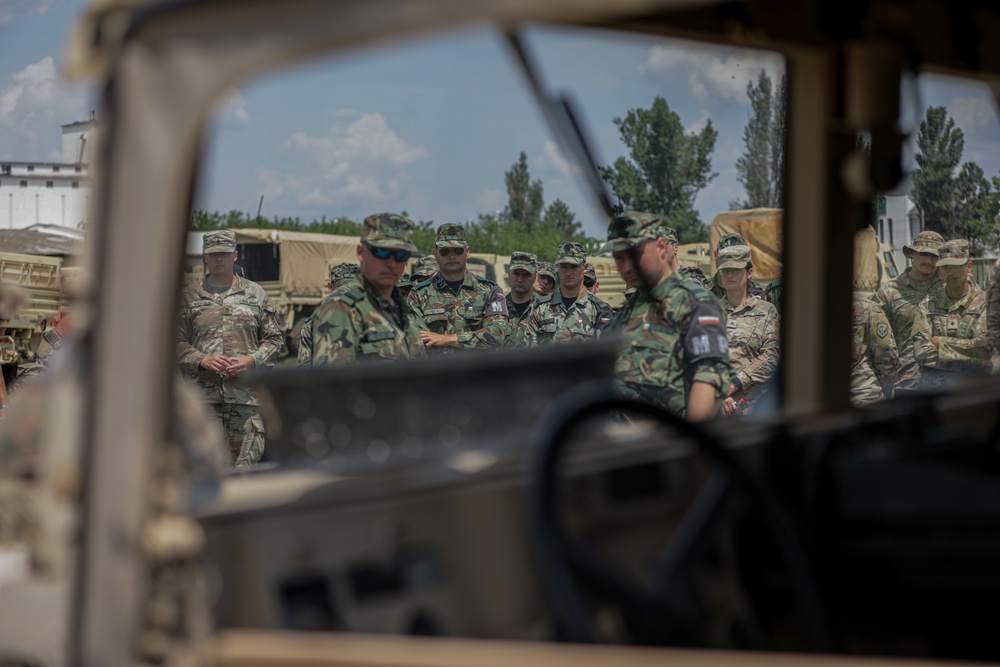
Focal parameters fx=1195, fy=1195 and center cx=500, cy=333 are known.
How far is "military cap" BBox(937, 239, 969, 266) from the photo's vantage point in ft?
29.2

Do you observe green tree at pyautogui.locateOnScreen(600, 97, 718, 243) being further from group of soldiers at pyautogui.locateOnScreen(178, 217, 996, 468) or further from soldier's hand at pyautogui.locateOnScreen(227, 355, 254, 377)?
soldier's hand at pyautogui.locateOnScreen(227, 355, 254, 377)

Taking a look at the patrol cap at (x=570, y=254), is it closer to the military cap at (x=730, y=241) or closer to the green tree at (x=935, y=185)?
the military cap at (x=730, y=241)

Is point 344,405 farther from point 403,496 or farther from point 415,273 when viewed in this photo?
point 415,273

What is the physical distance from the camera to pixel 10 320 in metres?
14.5

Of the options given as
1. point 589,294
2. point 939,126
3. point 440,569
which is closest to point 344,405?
point 440,569

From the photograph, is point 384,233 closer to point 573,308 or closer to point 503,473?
point 503,473

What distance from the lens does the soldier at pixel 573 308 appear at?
28.2 feet

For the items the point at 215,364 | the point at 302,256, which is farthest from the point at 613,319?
the point at 302,256

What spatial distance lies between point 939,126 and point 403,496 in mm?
4560

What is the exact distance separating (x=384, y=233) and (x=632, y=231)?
136 cm

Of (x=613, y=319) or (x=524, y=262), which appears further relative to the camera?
(x=524, y=262)

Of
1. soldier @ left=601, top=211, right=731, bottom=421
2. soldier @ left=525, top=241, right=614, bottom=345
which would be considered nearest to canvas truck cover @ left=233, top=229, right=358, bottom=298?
soldier @ left=525, top=241, right=614, bottom=345

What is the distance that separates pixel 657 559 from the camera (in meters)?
1.88

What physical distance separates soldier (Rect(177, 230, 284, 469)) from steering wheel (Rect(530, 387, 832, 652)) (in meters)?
5.93
